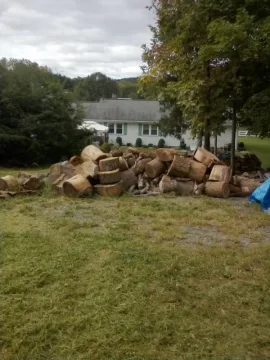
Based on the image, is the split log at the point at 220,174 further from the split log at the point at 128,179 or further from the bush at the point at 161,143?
the bush at the point at 161,143

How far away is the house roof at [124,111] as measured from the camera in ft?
104

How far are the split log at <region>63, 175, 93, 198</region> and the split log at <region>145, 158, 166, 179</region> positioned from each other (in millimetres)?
1531

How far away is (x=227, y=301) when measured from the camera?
9.94 feet

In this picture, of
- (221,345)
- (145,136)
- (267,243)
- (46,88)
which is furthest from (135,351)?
(145,136)

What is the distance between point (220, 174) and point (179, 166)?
890mm

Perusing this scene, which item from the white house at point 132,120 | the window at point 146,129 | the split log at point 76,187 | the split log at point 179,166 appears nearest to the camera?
the split log at point 76,187

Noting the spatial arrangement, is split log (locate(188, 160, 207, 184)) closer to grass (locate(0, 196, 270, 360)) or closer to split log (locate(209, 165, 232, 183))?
split log (locate(209, 165, 232, 183))

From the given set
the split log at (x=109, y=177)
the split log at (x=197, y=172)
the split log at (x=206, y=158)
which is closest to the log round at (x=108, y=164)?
the split log at (x=109, y=177)

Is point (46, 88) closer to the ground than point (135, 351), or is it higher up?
higher up

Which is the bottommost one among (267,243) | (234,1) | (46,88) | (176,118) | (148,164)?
(267,243)

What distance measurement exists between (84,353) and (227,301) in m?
1.29

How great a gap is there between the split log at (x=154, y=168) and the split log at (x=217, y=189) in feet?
3.69

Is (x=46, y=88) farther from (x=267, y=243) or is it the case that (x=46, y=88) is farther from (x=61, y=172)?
(x=267, y=243)

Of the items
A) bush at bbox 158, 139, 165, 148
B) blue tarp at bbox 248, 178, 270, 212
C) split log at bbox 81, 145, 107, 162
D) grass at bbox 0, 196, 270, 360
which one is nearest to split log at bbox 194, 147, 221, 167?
blue tarp at bbox 248, 178, 270, 212
